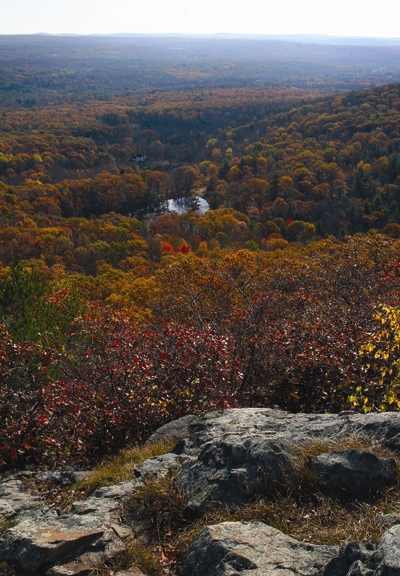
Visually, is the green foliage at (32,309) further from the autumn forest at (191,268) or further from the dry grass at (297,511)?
the dry grass at (297,511)

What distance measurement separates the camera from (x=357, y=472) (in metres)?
5.93

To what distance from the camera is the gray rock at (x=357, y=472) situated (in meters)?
5.86

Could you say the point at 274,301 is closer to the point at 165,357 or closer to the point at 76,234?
the point at 165,357

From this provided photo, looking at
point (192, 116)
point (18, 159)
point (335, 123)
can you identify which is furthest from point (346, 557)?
point (192, 116)

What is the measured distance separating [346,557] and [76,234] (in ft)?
221

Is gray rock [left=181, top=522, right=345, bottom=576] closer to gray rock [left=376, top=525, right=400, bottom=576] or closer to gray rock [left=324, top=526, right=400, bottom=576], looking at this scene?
gray rock [left=324, top=526, right=400, bottom=576]

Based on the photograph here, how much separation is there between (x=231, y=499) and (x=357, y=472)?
1.68m

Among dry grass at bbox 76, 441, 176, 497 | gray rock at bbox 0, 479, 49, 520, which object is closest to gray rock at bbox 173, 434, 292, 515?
dry grass at bbox 76, 441, 176, 497

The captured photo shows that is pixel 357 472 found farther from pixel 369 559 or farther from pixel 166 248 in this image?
pixel 166 248

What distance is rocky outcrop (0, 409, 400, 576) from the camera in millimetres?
4953

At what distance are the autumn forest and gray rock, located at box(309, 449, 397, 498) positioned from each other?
188 cm

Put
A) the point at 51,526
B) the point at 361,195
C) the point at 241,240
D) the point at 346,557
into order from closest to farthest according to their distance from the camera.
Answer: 1. the point at 346,557
2. the point at 51,526
3. the point at 241,240
4. the point at 361,195

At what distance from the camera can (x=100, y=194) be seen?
95.3 metres

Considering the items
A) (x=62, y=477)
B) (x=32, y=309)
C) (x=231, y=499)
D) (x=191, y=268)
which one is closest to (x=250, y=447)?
(x=231, y=499)
